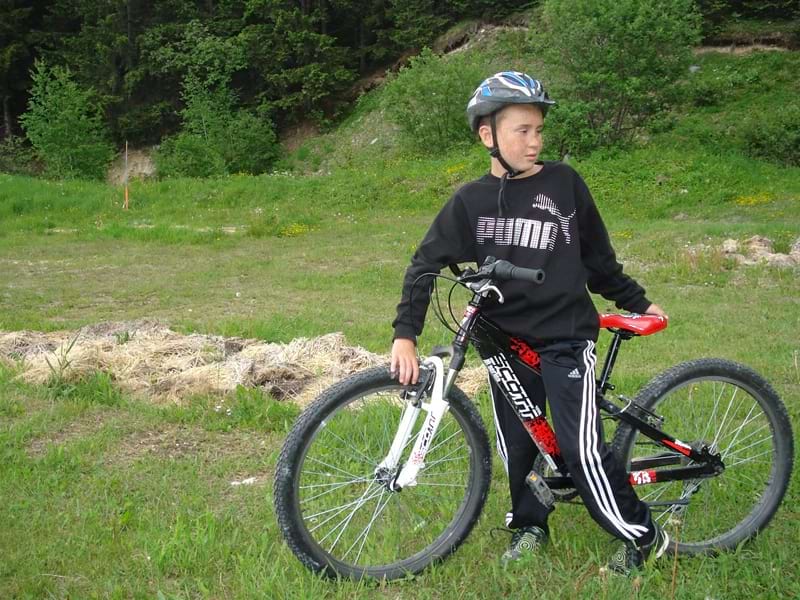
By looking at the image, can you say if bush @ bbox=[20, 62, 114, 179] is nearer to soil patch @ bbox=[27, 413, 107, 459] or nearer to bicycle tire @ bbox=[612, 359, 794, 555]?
soil patch @ bbox=[27, 413, 107, 459]

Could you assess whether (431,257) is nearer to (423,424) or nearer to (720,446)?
(423,424)

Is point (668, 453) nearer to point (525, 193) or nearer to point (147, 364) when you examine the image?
point (525, 193)

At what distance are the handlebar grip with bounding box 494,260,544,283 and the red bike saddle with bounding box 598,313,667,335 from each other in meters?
0.56

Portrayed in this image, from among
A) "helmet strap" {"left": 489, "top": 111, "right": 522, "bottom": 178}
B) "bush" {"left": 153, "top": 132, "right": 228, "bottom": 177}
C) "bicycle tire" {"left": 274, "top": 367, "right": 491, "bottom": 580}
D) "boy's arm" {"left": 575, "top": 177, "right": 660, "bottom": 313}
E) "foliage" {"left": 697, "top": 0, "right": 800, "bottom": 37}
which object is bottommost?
"bush" {"left": 153, "top": 132, "right": 228, "bottom": 177}

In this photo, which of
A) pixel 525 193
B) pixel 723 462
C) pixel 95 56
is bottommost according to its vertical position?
pixel 723 462

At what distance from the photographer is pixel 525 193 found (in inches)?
115

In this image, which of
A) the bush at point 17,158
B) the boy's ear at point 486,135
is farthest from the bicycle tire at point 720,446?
the bush at point 17,158

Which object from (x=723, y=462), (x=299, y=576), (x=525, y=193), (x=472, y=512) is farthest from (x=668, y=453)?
(x=299, y=576)

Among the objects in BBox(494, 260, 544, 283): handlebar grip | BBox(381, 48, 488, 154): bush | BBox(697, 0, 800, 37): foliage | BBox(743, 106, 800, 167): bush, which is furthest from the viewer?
BBox(697, 0, 800, 37): foliage

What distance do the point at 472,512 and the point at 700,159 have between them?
18.8 m

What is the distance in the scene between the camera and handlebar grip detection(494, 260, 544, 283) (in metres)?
2.65

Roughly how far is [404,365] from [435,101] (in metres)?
24.1

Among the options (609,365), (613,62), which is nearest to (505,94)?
(609,365)

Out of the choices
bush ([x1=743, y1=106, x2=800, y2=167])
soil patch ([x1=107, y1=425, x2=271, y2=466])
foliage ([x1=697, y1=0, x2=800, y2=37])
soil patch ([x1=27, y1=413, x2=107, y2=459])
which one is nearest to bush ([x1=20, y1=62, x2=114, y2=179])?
bush ([x1=743, y1=106, x2=800, y2=167])
